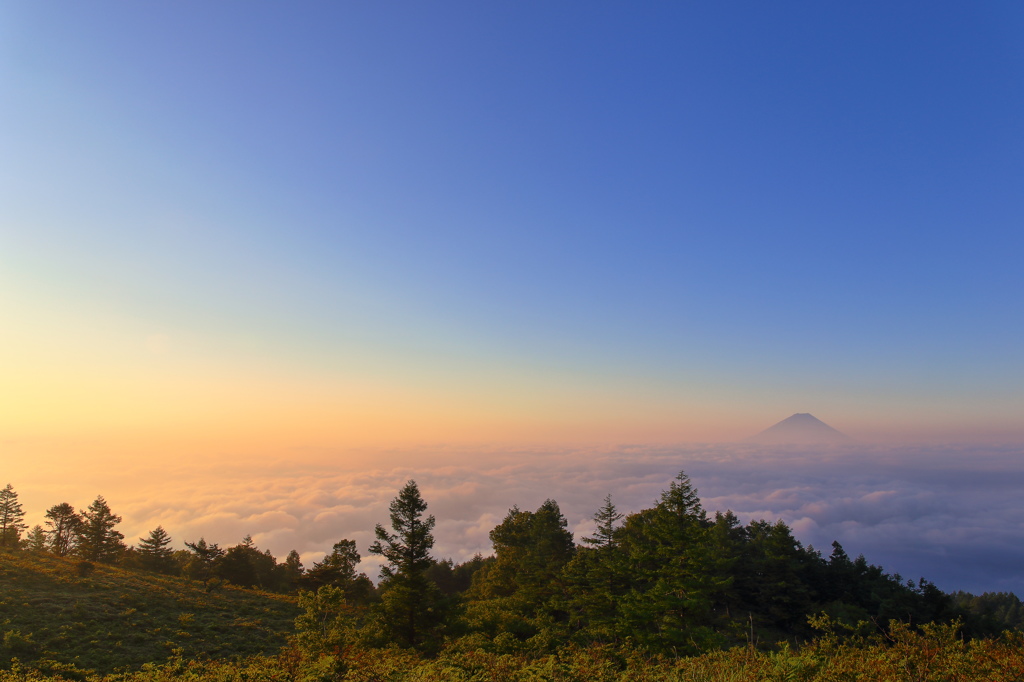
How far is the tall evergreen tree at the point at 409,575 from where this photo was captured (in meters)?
27.9

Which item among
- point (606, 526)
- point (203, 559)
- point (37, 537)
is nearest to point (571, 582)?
point (606, 526)

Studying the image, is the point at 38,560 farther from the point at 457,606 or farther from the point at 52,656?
the point at 457,606

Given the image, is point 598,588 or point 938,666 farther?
point 598,588

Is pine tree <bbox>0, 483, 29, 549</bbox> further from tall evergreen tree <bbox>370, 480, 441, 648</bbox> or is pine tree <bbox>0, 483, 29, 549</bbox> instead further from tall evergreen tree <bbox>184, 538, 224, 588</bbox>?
tall evergreen tree <bbox>370, 480, 441, 648</bbox>

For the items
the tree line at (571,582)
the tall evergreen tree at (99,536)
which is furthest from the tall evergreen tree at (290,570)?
the tall evergreen tree at (99,536)

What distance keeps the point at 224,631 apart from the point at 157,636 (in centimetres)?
433

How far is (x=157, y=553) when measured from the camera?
58.2 metres

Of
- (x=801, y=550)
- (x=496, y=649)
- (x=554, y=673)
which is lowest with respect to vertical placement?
(x=801, y=550)

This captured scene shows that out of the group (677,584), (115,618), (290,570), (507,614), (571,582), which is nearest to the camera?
(677,584)

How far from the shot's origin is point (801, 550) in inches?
2140

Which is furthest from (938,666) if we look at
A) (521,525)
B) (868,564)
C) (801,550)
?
(868,564)

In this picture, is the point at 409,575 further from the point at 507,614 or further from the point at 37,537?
the point at 37,537

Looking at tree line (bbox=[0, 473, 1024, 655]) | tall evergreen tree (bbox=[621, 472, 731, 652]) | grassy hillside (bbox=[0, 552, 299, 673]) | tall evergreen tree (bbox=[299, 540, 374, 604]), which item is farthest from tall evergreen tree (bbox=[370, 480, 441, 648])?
tall evergreen tree (bbox=[299, 540, 374, 604])

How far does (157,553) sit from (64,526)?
10423 mm
